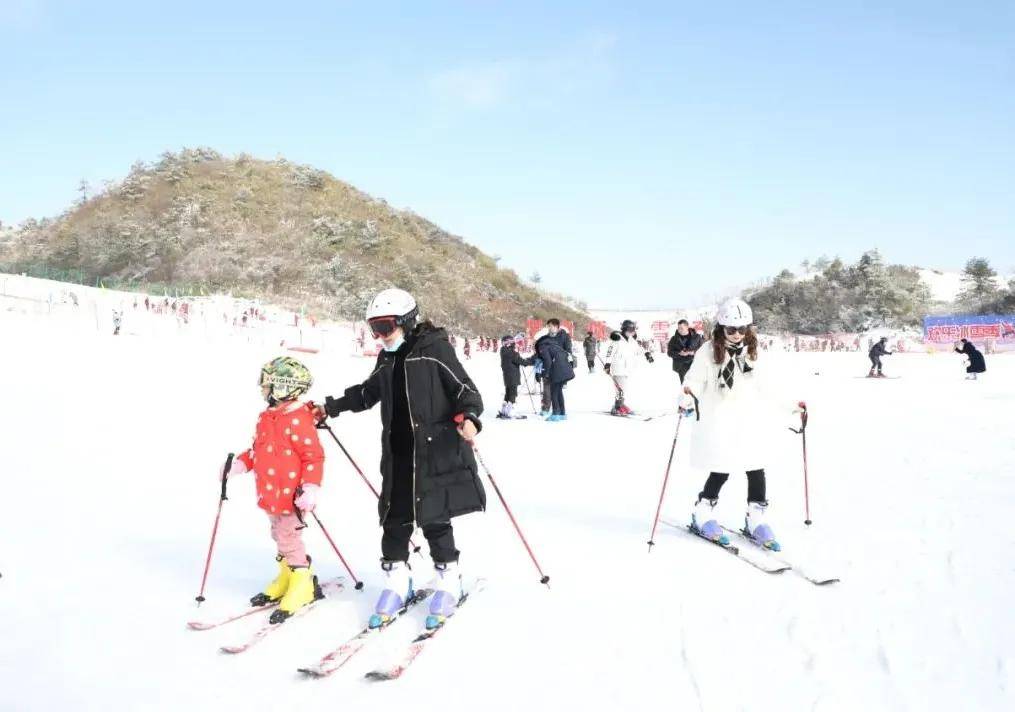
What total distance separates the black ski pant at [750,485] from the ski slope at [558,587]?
1.33ft

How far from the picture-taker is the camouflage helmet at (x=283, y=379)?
4496 millimetres

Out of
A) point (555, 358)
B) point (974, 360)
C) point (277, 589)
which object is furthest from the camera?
point (974, 360)

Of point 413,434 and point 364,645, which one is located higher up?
point 413,434

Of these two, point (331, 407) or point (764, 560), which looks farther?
point (764, 560)

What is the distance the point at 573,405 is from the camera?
17391mm

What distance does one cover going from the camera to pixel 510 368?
14820mm

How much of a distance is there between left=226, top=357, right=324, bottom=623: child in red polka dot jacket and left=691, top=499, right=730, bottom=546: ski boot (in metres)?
3.17

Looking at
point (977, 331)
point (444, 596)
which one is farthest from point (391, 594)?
point (977, 331)

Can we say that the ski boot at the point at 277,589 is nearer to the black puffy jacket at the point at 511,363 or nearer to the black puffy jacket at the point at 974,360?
the black puffy jacket at the point at 511,363

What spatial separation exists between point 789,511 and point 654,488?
1.59 metres

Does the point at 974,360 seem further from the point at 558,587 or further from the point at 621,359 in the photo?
the point at 558,587

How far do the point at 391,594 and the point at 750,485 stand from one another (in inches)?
118

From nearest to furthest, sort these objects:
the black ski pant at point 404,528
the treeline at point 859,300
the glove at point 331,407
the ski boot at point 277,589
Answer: the black ski pant at point 404,528
the glove at point 331,407
the ski boot at point 277,589
the treeline at point 859,300

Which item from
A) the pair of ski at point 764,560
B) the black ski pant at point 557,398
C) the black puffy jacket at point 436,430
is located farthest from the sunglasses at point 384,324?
the black ski pant at point 557,398
